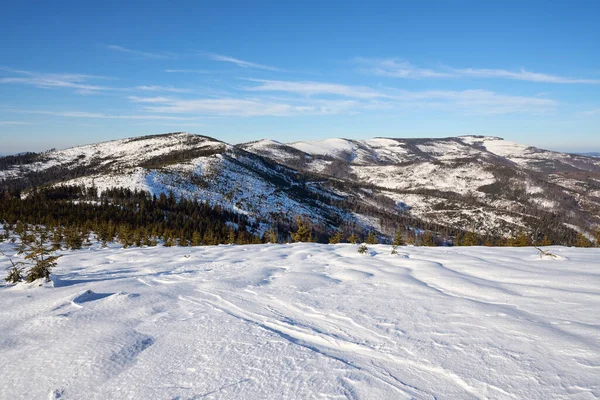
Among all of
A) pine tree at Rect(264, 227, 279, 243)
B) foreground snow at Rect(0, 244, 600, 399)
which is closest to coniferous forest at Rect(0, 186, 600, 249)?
pine tree at Rect(264, 227, 279, 243)

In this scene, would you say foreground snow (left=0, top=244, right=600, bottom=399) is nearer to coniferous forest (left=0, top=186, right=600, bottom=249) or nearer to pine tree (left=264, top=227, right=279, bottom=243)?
coniferous forest (left=0, top=186, right=600, bottom=249)

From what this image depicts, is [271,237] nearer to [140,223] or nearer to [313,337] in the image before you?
[140,223]

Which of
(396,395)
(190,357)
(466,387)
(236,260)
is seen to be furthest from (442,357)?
(236,260)

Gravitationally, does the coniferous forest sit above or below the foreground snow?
below

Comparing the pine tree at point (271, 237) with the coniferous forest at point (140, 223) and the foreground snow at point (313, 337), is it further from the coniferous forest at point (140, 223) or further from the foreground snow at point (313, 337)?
the foreground snow at point (313, 337)

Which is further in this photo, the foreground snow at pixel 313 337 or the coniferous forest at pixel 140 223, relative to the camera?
the coniferous forest at pixel 140 223

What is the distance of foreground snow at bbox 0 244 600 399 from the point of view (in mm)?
3586

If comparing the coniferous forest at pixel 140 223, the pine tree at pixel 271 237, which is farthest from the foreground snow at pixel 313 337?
the pine tree at pixel 271 237

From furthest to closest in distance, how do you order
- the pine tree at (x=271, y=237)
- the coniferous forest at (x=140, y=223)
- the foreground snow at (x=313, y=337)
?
the pine tree at (x=271, y=237), the coniferous forest at (x=140, y=223), the foreground snow at (x=313, y=337)

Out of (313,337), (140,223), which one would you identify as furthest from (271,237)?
(313,337)

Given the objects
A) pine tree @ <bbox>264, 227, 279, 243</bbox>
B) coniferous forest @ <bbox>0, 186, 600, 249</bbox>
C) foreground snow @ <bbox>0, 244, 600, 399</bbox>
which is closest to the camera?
foreground snow @ <bbox>0, 244, 600, 399</bbox>

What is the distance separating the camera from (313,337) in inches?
201

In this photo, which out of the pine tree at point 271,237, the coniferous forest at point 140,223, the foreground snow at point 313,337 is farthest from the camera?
the pine tree at point 271,237

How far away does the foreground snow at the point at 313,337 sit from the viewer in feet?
11.8
